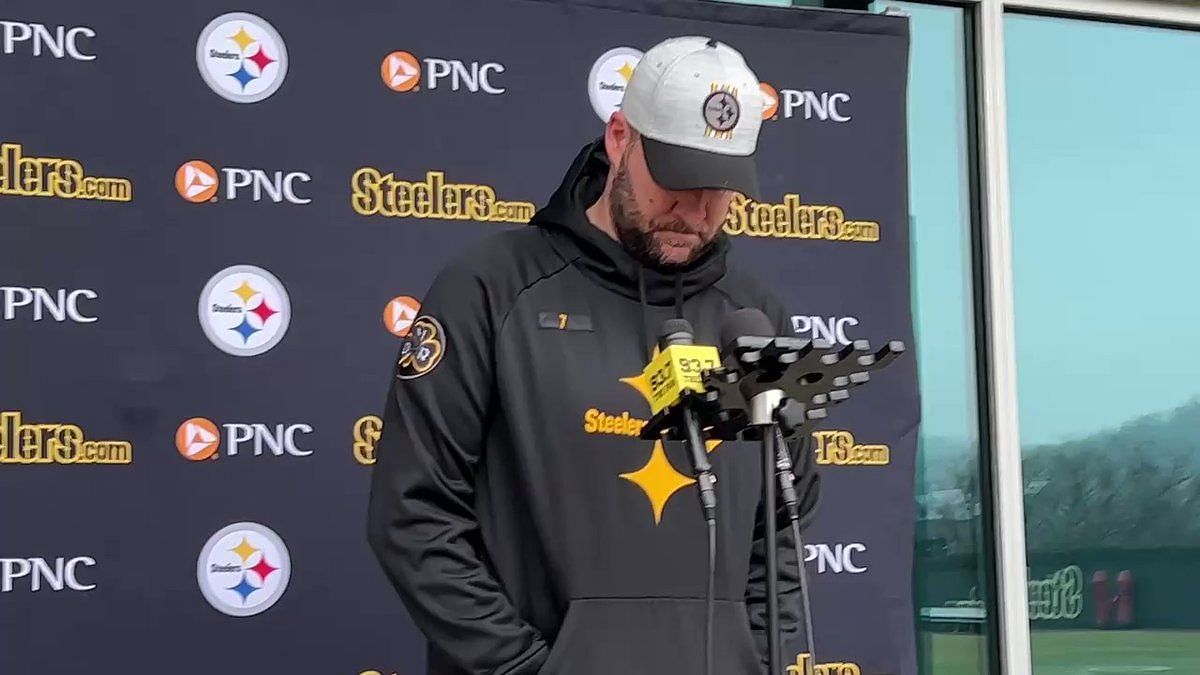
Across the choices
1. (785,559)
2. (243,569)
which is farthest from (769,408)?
(243,569)

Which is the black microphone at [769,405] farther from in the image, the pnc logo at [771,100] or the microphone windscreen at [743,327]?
the pnc logo at [771,100]

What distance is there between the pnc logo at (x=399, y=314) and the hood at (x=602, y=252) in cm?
119

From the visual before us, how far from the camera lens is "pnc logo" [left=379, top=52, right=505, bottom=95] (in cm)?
348

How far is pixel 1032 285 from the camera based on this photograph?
15.0ft

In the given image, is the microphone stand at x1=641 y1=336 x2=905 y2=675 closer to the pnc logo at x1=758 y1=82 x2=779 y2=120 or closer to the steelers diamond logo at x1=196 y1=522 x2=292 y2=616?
the steelers diamond logo at x1=196 y1=522 x2=292 y2=616

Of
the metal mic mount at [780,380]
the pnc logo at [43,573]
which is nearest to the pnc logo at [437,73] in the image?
the pnc logo at [43,573]

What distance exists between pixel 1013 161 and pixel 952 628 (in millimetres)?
1363

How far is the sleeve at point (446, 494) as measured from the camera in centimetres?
198

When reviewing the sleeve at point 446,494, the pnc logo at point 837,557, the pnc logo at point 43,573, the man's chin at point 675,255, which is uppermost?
the man's chin at point 675,255

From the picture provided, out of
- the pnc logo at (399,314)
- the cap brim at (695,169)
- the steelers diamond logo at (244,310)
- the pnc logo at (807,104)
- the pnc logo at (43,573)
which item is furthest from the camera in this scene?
the pnc logo at (807,104)

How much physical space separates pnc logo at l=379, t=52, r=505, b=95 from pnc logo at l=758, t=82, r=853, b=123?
667 mm

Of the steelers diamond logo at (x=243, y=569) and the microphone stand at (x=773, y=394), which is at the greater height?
the microphone stand at (x=773, y=394)

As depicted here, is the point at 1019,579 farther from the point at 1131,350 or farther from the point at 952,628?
the point at 1131,350

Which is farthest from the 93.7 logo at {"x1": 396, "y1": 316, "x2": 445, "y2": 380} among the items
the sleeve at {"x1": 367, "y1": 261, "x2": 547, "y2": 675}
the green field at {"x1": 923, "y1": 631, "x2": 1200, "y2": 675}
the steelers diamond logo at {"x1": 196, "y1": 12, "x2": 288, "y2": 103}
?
the green field at {"x1": 923, "y1": 631, "x2": 1200, "y2": 675}
